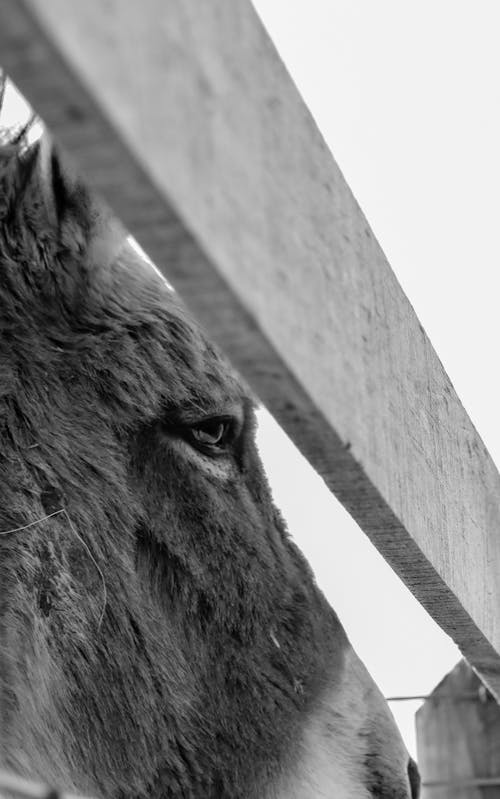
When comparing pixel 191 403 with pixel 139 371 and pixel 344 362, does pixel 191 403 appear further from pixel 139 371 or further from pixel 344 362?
pixel 344 362

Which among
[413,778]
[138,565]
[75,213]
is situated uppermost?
[75,213]

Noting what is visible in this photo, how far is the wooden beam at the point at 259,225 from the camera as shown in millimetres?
532

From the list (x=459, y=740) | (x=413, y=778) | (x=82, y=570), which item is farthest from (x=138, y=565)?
(x=459, y=740)

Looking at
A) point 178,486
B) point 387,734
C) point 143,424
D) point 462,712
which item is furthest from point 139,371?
point 462,712

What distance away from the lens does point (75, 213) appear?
1725 millimetres

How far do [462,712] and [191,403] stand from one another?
3.37 ft

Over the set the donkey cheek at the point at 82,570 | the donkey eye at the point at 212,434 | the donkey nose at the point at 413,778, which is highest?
the donkey eye at the point at 212,434

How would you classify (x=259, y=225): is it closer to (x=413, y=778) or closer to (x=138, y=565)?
(x=138, y=565)

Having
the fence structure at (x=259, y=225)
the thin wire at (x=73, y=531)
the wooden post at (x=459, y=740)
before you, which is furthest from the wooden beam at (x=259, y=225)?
the wooden post at (x=459, y=740)

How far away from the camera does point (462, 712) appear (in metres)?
2.31

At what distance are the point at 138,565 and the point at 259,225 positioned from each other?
1190 mm

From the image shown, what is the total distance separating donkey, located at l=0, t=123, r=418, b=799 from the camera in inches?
66.3

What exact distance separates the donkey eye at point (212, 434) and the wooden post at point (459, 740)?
0.83 m

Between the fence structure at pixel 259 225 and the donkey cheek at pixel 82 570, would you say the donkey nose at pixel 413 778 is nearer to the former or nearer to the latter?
the donkey cheek at pixel 82 570
